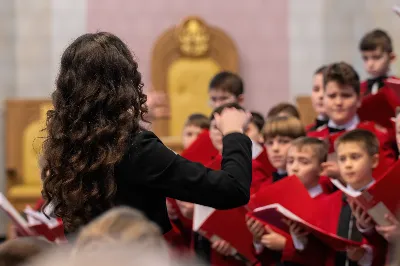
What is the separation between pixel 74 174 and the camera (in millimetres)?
2387

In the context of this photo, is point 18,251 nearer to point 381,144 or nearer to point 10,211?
point 10,211

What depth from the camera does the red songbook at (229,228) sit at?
3.99m

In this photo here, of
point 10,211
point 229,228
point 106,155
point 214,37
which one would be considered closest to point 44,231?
point 10,211

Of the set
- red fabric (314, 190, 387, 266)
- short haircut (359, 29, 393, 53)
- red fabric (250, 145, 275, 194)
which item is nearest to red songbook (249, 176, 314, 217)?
red fabric (314, 190, 387, 266)

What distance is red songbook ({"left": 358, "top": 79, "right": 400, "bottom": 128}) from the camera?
14.4ft

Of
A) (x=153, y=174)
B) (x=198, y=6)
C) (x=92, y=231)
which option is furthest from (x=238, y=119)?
(x=198, y=6)

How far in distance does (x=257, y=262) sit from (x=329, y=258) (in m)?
0.45

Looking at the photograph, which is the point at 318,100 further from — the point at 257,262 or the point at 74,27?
the point at 74,27

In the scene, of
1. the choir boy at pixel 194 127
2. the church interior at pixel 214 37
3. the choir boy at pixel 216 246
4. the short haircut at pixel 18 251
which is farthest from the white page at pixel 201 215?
the church interior at pixel 214 37

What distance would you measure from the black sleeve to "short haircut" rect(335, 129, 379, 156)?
153 centimetres

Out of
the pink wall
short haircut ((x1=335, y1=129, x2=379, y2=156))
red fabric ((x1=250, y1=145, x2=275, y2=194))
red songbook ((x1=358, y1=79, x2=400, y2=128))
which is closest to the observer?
short haircut ((x1=335, y1=129, x2=379, y2=156))

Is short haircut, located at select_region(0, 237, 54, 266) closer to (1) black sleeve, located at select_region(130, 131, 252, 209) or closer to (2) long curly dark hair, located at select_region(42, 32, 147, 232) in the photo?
(2) long curly dark hair, located at select_region(42, 32, 147, 232)

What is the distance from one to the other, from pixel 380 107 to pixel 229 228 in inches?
40.8

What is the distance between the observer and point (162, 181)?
2.39 metres
